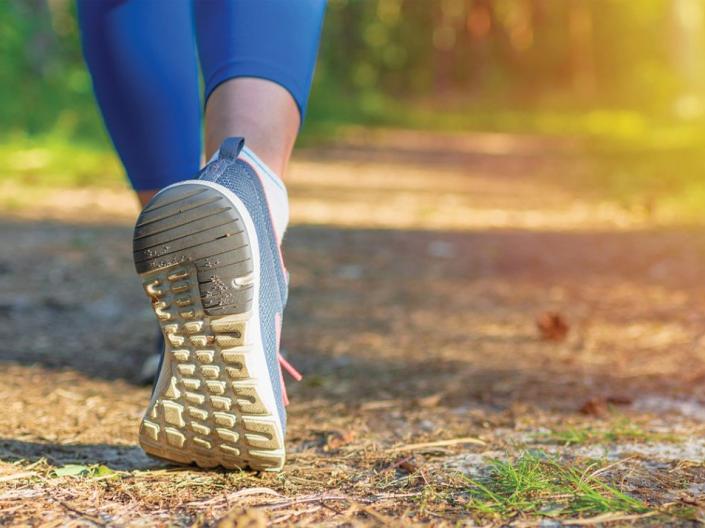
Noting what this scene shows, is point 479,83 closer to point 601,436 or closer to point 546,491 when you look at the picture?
point 601,436

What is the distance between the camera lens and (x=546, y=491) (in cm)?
107

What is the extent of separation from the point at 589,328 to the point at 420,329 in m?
0.44

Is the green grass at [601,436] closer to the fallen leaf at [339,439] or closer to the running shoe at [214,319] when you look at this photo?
the fallen leaf at [339,439]

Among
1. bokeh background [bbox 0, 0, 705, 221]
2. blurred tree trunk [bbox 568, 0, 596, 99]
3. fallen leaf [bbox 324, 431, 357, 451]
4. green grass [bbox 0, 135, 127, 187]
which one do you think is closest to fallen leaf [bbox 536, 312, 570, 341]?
fallen leaf [bbox 324, 431, 357, 451]

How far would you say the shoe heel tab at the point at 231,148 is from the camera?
1.17 m

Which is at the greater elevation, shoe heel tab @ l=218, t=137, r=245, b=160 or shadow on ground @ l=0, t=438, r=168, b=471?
shoe heel tab @ l=218, t=137, r=245, b=160

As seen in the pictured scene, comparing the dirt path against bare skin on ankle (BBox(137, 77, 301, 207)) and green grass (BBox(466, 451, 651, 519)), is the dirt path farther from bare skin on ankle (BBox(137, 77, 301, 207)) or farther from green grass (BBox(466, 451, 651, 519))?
bare skin on ankle (BBox(137, 77, 301, 207))

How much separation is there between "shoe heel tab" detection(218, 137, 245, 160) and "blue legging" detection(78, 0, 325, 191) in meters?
0.16

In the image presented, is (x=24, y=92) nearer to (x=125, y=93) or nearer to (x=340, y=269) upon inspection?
(x=340, y=269)

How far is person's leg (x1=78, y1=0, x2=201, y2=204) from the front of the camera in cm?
153

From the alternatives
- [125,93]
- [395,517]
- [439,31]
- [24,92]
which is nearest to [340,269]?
[125,93]

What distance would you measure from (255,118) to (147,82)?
0.39 m

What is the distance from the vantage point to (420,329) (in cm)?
244

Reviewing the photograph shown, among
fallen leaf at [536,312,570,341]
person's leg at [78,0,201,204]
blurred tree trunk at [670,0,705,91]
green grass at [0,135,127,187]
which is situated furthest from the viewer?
blurred tree trunk at [670,0,705,91]
